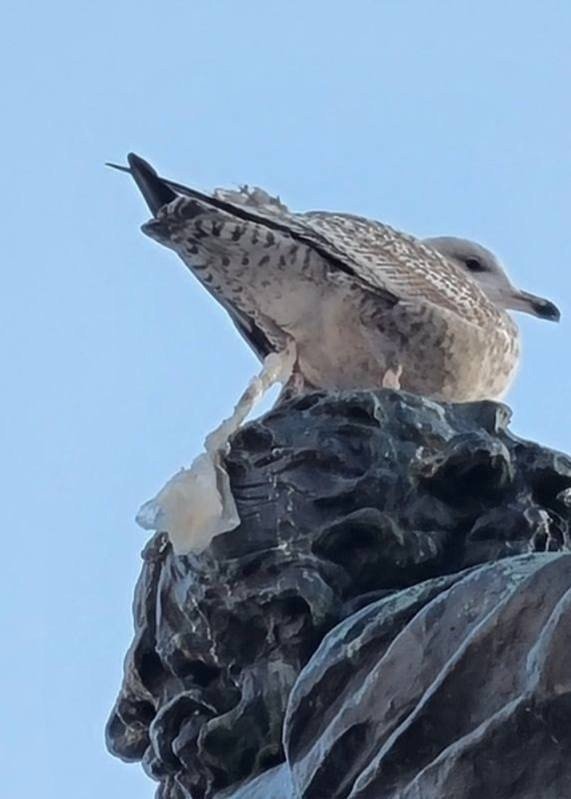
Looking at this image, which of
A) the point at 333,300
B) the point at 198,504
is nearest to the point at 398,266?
the point at 333,300

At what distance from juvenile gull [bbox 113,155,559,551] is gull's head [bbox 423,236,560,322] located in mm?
565

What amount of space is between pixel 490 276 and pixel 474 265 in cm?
13

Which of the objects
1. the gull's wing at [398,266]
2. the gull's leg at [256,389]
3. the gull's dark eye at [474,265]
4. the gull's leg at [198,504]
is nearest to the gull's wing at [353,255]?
the gull's wing at [398,266]

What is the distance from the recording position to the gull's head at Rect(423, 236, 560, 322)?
6930 millimetres

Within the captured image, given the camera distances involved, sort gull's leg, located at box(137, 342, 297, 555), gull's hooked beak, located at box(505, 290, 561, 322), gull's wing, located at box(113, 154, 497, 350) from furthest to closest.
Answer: gull's hooked beak, located at box(505, 290, 561, 322) → gull's wing, located at box(113, 154, 497, 350) → gull's leg, located at box(137, 342, 297, 555)

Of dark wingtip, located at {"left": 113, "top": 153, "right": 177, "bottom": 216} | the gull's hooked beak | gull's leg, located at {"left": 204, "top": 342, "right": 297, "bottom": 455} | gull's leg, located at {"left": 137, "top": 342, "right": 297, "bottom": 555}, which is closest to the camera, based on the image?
gull's leg, located at {"left": 137, "top": 342, "right": 297, "bottom": 555}

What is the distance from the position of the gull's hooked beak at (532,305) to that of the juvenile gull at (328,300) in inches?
22.2

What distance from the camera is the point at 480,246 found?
7.19 m

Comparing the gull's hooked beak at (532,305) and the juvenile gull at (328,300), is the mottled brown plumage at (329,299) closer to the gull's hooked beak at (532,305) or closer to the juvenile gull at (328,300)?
the juvenile gull at (328,300)

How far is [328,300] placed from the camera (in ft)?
19.8

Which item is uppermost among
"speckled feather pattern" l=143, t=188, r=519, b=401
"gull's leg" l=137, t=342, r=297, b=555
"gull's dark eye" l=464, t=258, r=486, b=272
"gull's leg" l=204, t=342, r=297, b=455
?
"gull's dark eye" l=464, t=258, r=486, b=272

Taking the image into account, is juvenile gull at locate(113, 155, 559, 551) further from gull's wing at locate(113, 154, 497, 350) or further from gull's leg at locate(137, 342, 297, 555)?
gull's leg at locate(137, 342, 297, 555)

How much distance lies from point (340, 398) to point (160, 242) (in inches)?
121

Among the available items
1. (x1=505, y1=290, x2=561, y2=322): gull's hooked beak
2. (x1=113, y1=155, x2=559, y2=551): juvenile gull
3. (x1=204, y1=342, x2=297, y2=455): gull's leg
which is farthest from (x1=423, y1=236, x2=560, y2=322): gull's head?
(x1=204, y1=342, x2=297, y2=455): gull's leg
